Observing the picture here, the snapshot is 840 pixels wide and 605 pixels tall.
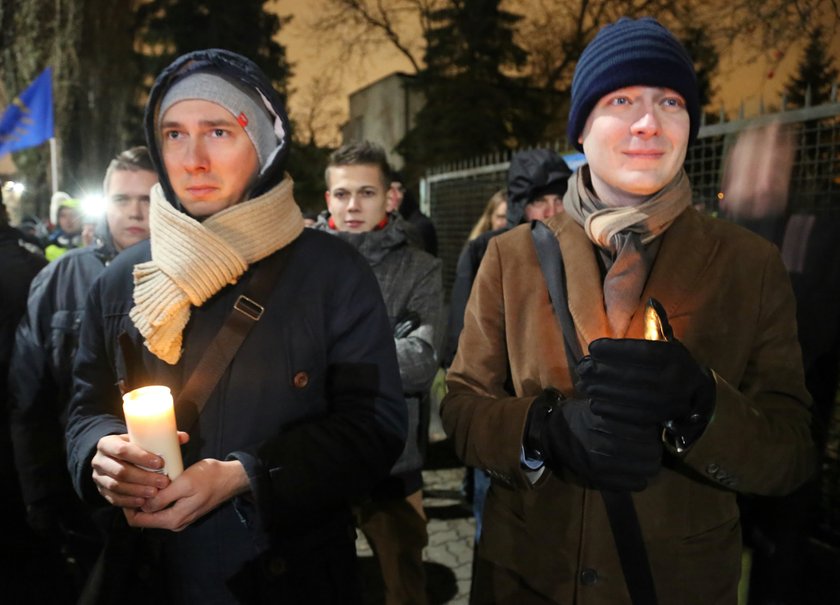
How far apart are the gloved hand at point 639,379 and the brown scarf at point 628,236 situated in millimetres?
283

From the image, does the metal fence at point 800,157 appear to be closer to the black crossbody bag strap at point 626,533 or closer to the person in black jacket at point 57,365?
the black crossbody bag strap at point 626,533

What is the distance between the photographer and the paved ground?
3.76 m

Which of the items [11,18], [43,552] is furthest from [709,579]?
[11,18]

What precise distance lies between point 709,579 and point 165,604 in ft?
4.70

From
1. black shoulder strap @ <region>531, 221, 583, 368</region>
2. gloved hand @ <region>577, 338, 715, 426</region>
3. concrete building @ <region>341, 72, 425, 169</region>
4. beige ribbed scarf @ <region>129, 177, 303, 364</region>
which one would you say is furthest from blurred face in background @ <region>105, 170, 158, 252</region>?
concrete building @ <region>341, 72, 425, 169</region>

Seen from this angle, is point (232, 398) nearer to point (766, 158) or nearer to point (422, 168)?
point (766, 158)

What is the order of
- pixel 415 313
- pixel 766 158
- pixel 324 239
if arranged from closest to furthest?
1. pixel 324 239
2. pixel 766 158
3. pixel 415 313

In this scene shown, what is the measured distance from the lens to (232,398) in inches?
64.5

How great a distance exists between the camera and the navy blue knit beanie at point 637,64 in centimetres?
150

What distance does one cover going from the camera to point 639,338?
136 centimetres

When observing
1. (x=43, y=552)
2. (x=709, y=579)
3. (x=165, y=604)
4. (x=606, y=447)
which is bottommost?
(x=43, y=552)

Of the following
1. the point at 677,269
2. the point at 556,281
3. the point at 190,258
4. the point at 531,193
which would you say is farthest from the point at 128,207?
the point at 677,269

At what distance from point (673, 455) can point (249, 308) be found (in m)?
1.18

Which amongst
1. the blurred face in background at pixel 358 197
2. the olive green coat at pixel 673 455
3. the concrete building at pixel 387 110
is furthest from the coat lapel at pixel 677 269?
the concrete building at pixel 387 110
